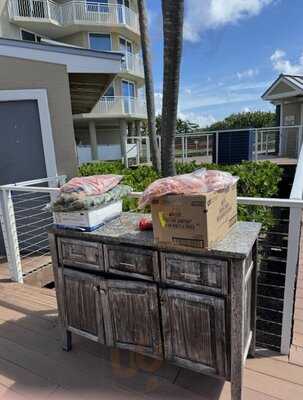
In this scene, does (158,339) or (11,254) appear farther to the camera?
(11,254)

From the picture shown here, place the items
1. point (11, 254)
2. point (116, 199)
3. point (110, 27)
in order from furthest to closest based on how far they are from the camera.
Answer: point (110, 27) < point (11, 254) < point (116, 199)

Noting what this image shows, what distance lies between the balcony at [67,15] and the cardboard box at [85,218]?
17.2m

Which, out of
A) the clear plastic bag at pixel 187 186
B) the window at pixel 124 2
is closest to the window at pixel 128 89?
the window at pixel 124 2

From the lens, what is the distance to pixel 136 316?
72.5 inches

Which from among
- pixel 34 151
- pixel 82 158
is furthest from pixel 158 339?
pixel 82 158

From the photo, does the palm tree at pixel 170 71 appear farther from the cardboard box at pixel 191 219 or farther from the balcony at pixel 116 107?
the balcony at pixel 116 107

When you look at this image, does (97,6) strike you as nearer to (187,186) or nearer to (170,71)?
(170,71)

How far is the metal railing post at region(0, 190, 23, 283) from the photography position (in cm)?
313

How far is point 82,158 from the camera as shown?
18.7 m

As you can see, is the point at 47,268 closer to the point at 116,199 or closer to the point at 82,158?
the point at 116,199

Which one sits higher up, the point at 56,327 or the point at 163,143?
the point at 163,143

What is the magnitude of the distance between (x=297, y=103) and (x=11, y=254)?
11.3 m

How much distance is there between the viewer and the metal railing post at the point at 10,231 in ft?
10.3

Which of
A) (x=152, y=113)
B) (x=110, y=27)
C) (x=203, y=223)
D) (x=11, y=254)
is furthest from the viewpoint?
(x=110, y=27)
